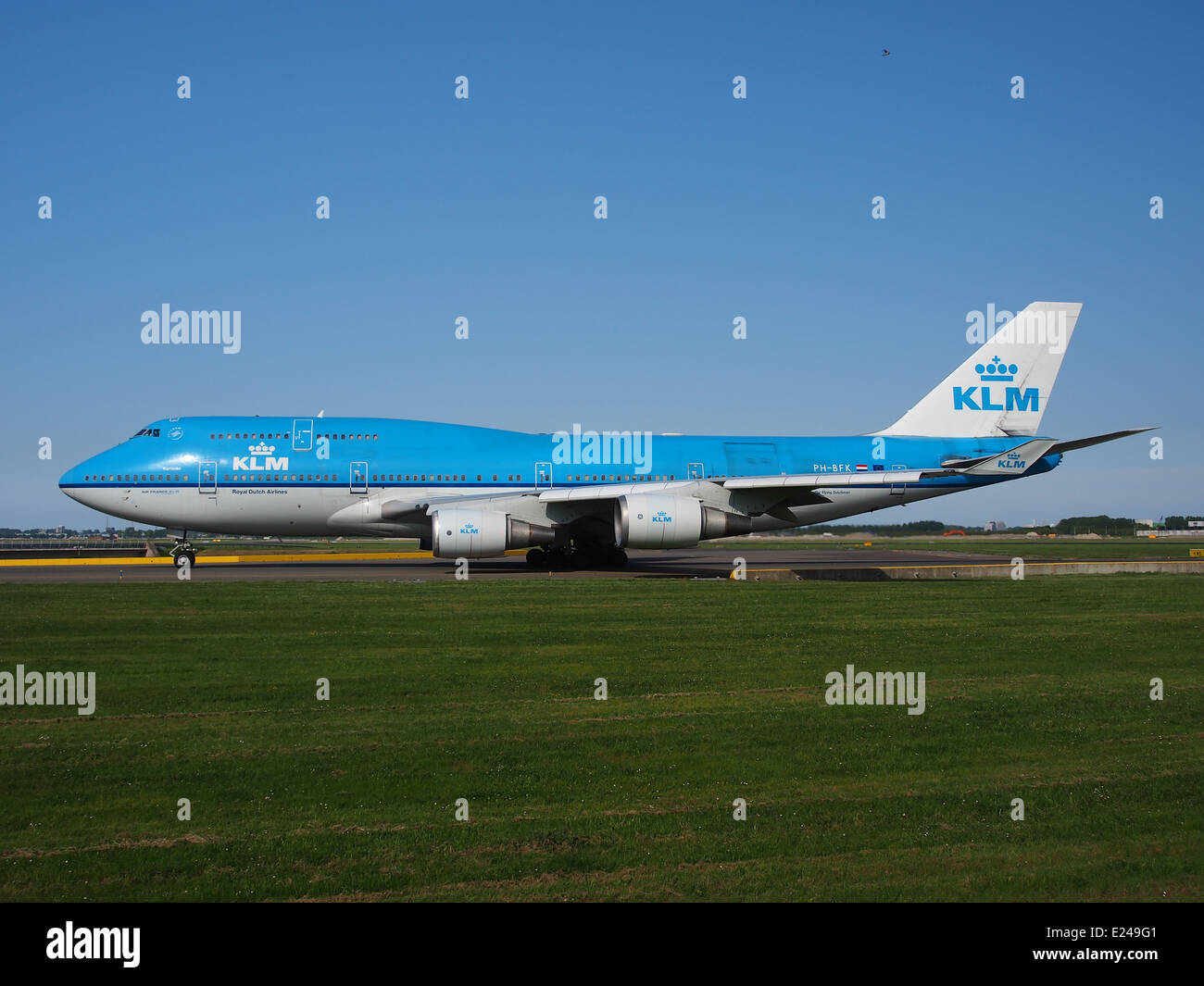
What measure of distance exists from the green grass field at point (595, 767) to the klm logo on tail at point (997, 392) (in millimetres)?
25723

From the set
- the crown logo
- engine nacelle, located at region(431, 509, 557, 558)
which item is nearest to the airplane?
engine nacelle, located at region(431, 509, 557, 558)

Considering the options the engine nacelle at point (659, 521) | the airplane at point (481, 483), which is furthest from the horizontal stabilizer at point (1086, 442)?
the engine nacelle at point (659, 521)

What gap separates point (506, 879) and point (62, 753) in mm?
4794

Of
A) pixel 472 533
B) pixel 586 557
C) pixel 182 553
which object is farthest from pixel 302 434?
pixel 586 557

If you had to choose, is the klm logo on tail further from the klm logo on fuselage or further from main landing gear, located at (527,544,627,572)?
the klm logo on fuselage

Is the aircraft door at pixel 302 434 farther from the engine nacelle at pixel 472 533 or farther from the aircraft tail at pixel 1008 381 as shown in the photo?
the aircraft tail at pixel 1008 381

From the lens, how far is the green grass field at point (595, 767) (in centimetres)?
619

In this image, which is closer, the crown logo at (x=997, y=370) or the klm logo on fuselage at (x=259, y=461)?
the klm logo on fuselage at (x=259, y=461)

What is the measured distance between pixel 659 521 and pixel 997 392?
18.1 m

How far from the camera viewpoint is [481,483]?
3503cm

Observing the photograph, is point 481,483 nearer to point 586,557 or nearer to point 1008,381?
point 586,557

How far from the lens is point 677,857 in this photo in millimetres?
6430

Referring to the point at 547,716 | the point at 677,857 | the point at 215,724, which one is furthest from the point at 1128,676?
the point at 215,724

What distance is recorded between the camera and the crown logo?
132 ft
